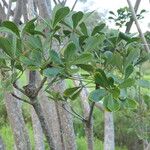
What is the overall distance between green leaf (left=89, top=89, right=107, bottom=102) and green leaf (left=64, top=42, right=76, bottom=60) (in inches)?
3.3

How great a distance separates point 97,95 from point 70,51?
0.33ft

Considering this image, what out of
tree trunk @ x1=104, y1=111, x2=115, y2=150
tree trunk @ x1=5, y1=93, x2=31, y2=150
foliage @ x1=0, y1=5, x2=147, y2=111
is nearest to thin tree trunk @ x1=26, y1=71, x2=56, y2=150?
foliage @ x1=0, y1=5, x2=147, y2=111

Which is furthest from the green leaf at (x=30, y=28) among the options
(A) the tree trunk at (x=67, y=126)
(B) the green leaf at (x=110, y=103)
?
(A) the tree trunk at (x=67, y=126)

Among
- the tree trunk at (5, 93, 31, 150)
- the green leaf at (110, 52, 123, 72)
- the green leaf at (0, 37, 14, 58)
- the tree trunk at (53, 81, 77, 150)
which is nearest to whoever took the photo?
the green leaf at (0, 37, 14, 58)

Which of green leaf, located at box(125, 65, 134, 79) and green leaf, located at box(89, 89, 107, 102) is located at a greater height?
green leaf, located at box(125, 65, 134, 79)

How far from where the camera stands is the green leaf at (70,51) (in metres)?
0.84

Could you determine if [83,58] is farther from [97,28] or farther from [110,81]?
[97,28]

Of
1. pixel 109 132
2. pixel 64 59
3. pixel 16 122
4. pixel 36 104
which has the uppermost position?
pixel 64 59

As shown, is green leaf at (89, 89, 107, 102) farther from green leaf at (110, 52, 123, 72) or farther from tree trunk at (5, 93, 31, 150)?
tree trunk at (5, 93, 31, 150)

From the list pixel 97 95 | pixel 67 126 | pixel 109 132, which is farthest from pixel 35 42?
pixel 109 132

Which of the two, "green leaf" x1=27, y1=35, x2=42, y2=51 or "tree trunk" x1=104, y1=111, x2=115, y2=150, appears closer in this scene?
"green leaf" x1=27, y1=35, x2=42, y2=51

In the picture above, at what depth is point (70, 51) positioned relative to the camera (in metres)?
0.85

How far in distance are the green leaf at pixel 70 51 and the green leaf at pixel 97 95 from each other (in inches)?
3.3

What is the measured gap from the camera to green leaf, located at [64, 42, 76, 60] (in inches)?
33.0
